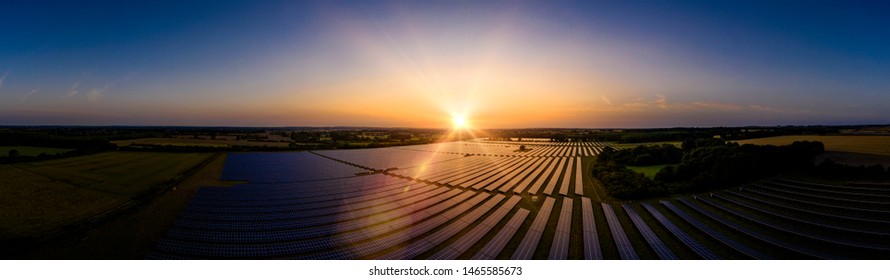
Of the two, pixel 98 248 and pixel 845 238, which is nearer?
pixel 845 238

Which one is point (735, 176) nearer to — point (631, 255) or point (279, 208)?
point (631, 255)

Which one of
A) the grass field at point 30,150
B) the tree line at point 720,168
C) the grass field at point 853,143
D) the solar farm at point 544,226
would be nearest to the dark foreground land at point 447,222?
the solar farm at point 544,226

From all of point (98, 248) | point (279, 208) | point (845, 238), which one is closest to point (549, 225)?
point (845, 238)

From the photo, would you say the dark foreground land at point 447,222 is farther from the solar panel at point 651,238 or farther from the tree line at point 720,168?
the tree line at point 720,168

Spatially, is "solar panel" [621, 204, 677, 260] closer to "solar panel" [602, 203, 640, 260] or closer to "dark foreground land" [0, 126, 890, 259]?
"dark foreground land" [0, 126, 890, 259]

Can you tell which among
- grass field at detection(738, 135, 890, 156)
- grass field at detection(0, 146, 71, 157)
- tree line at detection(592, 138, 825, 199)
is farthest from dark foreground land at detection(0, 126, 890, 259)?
grass field at detection(0, 146, 71, 157)

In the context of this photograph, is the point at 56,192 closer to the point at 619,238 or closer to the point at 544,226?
the point at 544,226

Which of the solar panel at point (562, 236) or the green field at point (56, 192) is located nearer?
the solar panel at point (562, 236)
